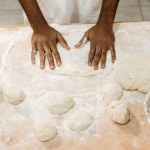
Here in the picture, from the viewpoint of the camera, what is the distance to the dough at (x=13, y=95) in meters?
1.02

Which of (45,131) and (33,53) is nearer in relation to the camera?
(45,131)

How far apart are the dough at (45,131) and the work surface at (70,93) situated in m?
0.02

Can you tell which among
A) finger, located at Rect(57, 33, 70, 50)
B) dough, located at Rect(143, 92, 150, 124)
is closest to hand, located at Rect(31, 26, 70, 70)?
finger, located at Rect(57, 33, 70, 50)

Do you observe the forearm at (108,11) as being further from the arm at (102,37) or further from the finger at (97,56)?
the finger at (97,56)

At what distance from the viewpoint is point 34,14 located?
1.29 m

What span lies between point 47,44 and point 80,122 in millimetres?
427

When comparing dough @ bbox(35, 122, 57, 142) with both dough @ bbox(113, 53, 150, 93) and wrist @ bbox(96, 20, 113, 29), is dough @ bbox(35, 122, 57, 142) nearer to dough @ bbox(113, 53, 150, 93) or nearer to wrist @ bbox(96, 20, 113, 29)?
dough @ bbox(113, 53, 150, 93)

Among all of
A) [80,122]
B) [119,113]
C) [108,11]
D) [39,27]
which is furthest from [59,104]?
[108,11]

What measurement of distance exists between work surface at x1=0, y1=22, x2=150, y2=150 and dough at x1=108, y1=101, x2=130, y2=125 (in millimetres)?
22

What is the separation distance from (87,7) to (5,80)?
610 millimetres

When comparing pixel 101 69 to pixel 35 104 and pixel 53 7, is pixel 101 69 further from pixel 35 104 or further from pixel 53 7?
pixel 53 7

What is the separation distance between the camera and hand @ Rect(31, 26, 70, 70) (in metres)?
1.18

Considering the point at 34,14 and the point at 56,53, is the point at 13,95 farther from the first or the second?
the point at 34,14

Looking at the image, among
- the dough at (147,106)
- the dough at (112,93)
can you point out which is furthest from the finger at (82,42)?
the dough at (147,106)
